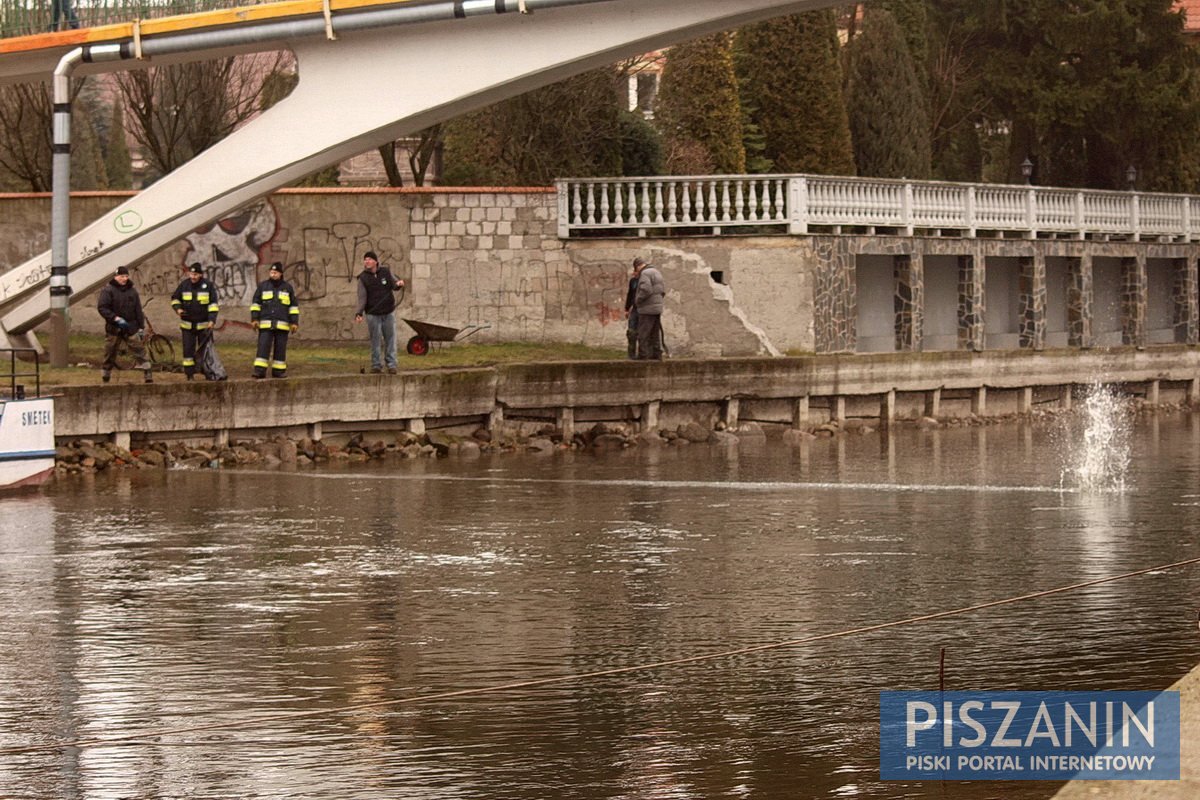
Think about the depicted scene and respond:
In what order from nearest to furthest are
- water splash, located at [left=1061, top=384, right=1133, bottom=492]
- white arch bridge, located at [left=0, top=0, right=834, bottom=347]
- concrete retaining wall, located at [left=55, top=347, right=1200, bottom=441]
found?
water splash, located at [left=1061, top=384, right=1133, bottom=492]
concrete retaining wall, located at [left=55, top=347, right=1200, bottom=441]
white arch bridge, located at [left=0, top=0, right=834, bottom=347]

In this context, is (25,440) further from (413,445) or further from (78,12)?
(78,12)

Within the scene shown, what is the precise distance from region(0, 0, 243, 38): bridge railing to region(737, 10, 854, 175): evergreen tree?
18.6 meters

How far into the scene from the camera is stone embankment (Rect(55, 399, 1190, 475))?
27480 mm

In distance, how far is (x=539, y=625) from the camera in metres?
14.4

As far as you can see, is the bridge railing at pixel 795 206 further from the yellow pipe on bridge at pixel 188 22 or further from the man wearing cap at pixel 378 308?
the yellow pipe on bridge at pixel 188 22

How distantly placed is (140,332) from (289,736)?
20.2m

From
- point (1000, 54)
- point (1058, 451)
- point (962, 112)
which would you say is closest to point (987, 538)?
point (1058, 451)

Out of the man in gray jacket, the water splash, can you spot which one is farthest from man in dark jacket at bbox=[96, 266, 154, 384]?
the water splash

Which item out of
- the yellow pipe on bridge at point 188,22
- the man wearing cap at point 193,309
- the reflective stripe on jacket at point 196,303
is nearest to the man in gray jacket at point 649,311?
the yellow pipe on bridge at point 188,22

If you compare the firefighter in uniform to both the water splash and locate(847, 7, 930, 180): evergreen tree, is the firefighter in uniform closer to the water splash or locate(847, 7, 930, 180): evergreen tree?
the water splash

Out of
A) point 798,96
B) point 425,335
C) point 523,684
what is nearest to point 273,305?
→ point 425,335

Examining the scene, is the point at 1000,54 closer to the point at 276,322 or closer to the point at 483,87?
the point at 483,87

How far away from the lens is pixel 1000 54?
55.3m

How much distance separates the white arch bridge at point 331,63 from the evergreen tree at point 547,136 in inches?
336
